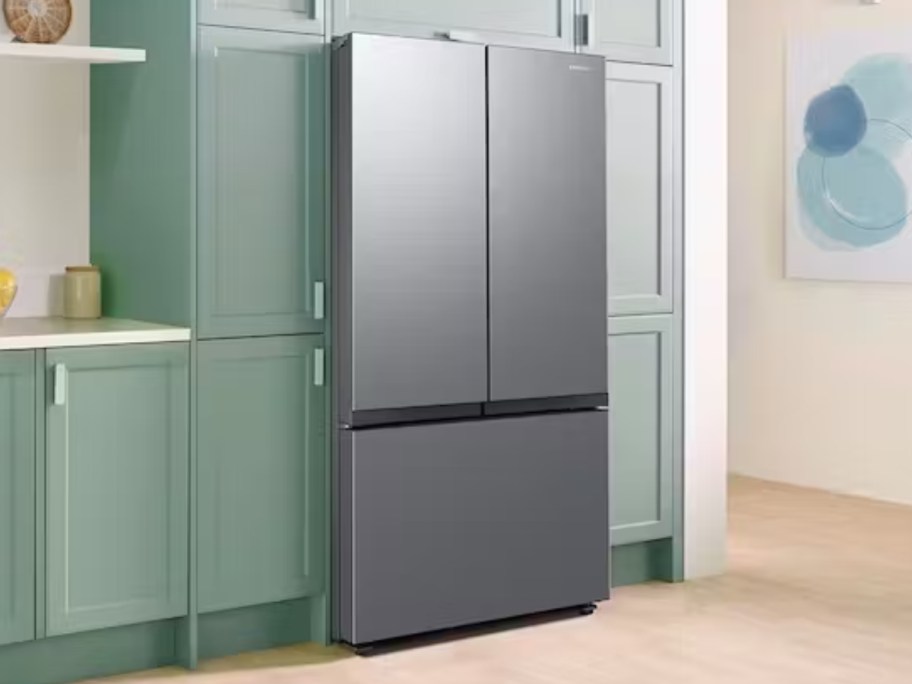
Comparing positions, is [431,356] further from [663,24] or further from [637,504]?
[663,24]

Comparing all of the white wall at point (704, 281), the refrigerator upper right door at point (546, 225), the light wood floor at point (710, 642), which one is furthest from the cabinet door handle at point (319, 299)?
the white wall at point (704, 281)

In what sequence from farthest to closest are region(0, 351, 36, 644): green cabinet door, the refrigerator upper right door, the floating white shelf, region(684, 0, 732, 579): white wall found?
region(684, 0, 732, 579): white wall, the refrigerator upper right door, the floating white shelf, region(0, 351, 36, 644): green cabinet door

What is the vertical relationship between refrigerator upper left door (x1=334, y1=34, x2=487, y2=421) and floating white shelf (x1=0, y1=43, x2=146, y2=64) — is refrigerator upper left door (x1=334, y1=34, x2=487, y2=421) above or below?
below

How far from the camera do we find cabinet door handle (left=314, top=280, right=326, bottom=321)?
13.9 ft

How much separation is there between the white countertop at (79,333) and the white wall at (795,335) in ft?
11.4

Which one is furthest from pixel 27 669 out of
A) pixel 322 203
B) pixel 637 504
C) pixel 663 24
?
pixel 663 24

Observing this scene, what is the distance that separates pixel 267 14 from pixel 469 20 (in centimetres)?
63

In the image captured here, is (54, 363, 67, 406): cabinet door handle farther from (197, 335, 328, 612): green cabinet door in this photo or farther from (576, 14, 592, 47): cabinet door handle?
(576, 14, 592, 47): cabinet door handle

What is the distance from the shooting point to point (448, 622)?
14.4 feet

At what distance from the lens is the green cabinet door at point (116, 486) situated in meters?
3.91

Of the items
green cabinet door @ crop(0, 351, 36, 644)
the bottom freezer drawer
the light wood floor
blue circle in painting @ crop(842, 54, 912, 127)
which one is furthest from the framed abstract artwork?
green cabinet door @ crop(0, 351, 36, 644)

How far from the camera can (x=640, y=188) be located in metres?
4.92

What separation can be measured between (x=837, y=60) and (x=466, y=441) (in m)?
Answer: 3.14

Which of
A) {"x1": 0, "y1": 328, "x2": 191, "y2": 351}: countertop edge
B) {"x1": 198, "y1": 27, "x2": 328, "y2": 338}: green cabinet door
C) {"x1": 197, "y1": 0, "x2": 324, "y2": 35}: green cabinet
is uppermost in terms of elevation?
{"x1": 197, "y1": 0, "x2": 324, "y2": 35}: green cabinet
